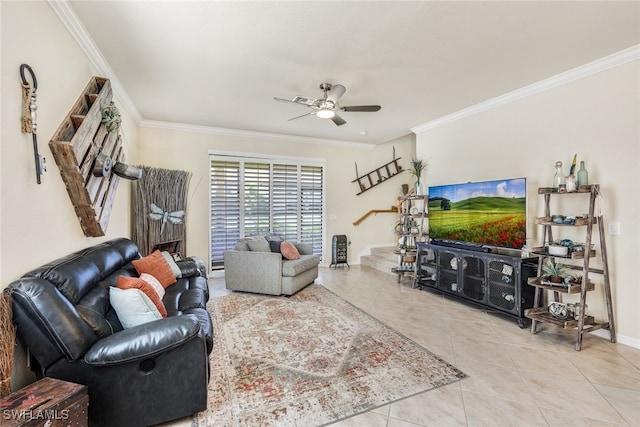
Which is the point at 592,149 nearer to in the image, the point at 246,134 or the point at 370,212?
the point at 370,212

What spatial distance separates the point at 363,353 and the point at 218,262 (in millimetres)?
3669

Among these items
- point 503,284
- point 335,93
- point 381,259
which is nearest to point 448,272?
point 503,284

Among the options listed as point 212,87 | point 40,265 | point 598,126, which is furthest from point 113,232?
point 598,126

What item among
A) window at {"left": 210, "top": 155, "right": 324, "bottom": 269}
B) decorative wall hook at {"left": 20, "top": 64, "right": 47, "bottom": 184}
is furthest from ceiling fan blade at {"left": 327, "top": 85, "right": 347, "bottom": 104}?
window at {"left": 210, "top": 155, "right": 324, "bottom": 269}

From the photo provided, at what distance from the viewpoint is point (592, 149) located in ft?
10.0

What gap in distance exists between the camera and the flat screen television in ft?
11.5

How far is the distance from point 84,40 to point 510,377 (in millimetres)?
4436

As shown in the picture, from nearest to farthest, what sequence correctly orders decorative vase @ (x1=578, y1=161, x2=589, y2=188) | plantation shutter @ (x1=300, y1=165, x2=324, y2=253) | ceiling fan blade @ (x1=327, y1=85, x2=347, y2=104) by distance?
decorative vase @ (x1=578, y1=161, x2=589, y2=188)
ceiling fan blade @ (x1=327, y1=85, x2=347, y2=104)
plantation shutter @ (x1=300, y1=165, x2=324, y2=253)

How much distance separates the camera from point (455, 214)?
4.27m

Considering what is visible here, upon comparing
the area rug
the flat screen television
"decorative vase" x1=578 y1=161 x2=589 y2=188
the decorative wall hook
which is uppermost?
the decorative wall hook

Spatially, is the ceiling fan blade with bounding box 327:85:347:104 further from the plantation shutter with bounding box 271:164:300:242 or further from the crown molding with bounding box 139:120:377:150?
the plantation shutter with bounding box 271:164:300:242

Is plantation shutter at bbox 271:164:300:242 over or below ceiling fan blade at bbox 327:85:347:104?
below

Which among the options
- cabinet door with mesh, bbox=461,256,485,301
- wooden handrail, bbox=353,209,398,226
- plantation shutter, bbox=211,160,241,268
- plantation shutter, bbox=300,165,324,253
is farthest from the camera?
wooden handrail, bbox=353,209,398,226

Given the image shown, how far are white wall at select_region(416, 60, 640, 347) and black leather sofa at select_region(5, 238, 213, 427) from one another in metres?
3.82
